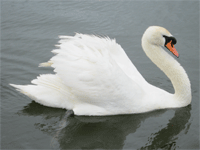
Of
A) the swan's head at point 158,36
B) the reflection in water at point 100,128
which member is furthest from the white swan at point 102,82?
the reflection in water at point 100,128

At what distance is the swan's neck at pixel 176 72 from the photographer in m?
5.77

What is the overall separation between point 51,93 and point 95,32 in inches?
157

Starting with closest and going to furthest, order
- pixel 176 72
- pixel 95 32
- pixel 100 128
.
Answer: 1. pixel 100 128
2. pixel 176 72
3. pixel 95 32

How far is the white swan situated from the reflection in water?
14cm

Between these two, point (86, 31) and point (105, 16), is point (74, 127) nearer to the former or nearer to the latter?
point (86, 31)

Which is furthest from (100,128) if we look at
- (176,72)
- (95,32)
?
(95,32)

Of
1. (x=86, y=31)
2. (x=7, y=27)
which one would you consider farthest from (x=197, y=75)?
(x=7, y=27)

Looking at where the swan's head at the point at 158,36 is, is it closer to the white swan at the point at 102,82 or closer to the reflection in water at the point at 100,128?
the white swan at the point at 102,82

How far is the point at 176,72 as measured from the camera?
5824 millimetres

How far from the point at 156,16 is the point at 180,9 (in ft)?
3.26

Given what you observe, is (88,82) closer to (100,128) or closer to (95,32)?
(100,128)

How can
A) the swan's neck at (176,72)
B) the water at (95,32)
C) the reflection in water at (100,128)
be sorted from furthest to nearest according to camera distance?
1. the swan's neck at (176,72)
2. the water at (95,32)
3. the reflection in water at (100,128)

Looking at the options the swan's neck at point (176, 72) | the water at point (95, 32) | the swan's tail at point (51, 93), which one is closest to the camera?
the water at point (95, 32)

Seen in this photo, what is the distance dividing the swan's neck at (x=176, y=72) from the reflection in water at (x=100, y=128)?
28 centimetres
